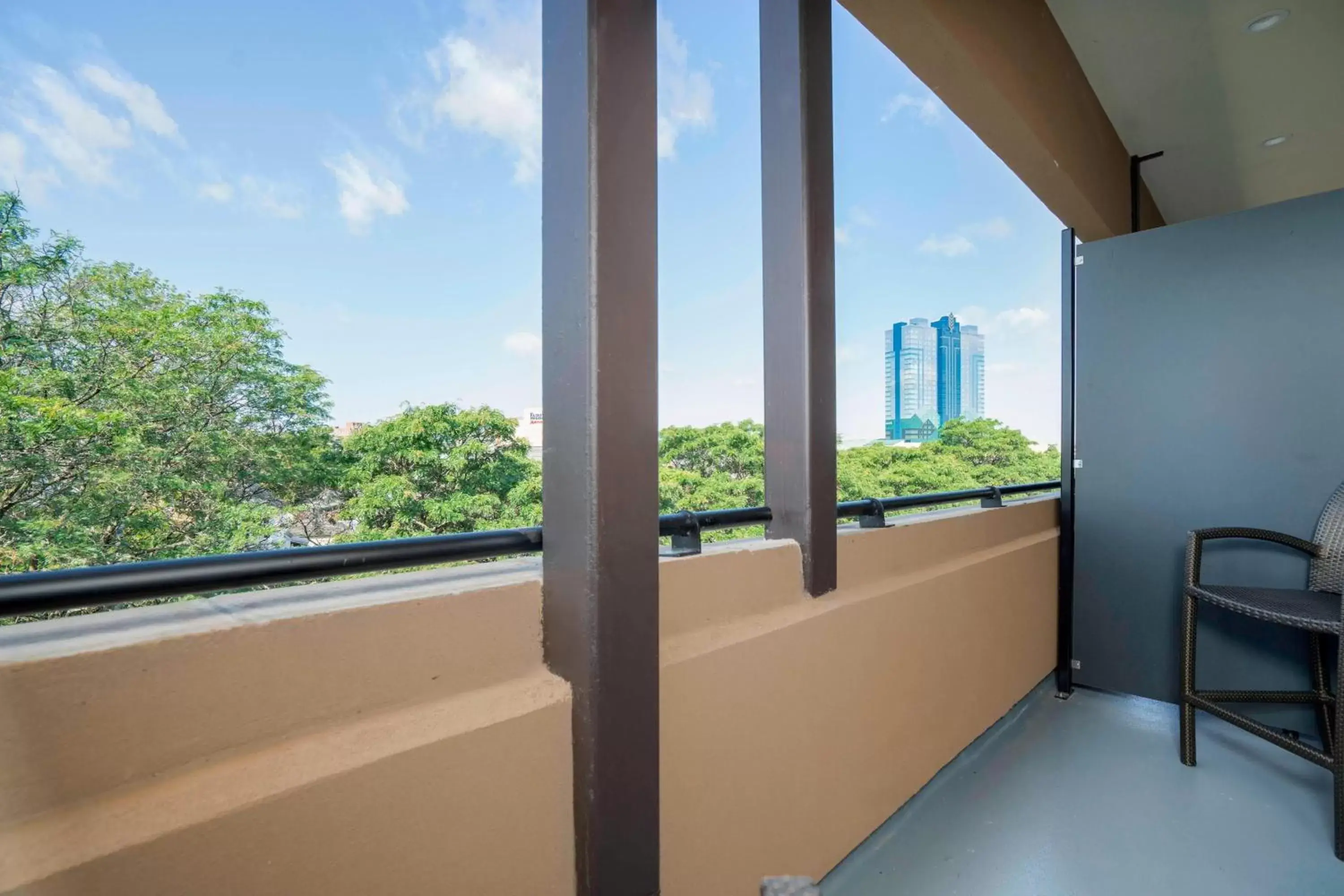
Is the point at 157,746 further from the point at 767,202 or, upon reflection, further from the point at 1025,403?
the point at 1025,403

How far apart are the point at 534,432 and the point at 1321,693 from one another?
8.91ft

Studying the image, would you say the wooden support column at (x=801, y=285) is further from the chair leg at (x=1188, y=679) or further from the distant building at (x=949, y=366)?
the distant building at (x=949, y=366)

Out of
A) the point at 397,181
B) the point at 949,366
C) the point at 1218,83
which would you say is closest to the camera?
the point at 1218,83

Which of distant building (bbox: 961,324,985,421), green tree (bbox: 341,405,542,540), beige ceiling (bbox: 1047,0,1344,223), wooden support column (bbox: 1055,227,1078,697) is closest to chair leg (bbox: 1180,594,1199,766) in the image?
wooden support column (bbox: 1055,227,1078,697)

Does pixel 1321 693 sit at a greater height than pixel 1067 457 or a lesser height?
lesser

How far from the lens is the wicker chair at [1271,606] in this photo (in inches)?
71.3

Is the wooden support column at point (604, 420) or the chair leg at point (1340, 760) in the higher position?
the wooden support column at point (604, 420)

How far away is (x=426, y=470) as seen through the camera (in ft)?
7.04

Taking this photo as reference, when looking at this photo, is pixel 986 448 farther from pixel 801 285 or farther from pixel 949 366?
pixel 801 285

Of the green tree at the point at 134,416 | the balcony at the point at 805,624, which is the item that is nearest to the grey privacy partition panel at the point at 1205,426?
the balcony at the point at 805,624

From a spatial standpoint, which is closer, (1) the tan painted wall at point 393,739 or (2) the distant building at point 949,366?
(1) the tan painted wall at point 393,739

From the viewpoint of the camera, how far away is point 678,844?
101 centimetres


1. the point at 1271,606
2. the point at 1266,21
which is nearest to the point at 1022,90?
the point at 1266,21

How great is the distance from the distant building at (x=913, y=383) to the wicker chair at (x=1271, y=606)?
1354 millimetres
